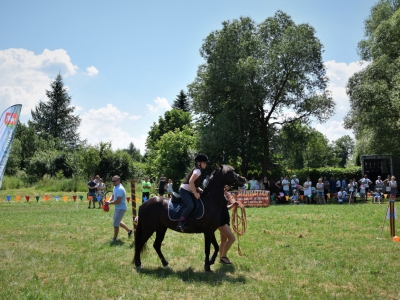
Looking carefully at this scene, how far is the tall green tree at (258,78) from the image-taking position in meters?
34.7

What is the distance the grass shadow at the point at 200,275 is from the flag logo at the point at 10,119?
4.18m

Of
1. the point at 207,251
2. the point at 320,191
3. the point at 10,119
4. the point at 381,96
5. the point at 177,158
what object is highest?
the point at 381,96

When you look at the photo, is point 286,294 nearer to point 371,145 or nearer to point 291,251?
point 291,251

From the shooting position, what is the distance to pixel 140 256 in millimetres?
9273

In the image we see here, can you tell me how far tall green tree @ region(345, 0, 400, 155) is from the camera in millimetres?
30703

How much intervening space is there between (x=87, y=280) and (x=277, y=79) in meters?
30.2

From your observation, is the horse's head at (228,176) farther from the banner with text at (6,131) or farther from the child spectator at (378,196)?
the child spectator at (378,196)

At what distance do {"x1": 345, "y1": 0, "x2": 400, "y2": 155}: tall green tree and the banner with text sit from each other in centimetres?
2708

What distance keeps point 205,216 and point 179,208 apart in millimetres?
606

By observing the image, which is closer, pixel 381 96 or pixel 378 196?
pixel 378 196

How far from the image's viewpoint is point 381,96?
101ft

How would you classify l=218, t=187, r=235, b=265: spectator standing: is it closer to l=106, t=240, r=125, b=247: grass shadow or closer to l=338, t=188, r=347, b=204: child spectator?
l=106, t=240, r=125, b=247: grass shadow

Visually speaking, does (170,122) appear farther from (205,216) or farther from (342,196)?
(205,216)

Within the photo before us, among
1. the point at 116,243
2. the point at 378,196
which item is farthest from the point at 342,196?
the point at 116,243
